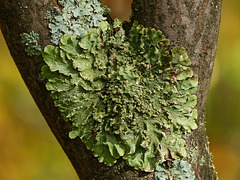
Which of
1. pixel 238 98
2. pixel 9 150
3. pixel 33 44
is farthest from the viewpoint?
pixel 9 150

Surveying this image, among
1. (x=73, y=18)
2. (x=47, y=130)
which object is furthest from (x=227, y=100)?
(x=73, y=18)

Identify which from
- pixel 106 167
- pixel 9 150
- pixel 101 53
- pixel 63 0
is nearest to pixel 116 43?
pixel 101 53

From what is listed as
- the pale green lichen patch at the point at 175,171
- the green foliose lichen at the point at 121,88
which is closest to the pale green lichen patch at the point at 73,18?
the green foliose lichen at the point at 121,88

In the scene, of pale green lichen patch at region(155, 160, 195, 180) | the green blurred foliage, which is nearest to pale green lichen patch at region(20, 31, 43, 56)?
pale green lichen patch at region(155, 160, 195, 180)

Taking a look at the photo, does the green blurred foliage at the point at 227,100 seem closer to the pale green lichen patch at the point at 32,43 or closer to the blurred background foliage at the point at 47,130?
the blurred background foliage at the point at 47,130

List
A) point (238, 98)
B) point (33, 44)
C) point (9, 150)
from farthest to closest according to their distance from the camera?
point (9, 150), point (238, 98), point (33, 44)

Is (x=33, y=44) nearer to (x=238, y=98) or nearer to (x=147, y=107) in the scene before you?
(x=147, y=107)

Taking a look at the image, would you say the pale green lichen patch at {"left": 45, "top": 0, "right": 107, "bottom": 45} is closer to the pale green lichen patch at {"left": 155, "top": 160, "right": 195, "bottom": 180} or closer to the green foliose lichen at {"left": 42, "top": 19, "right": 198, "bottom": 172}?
the green foliose lichen at {"left": 42, "top": 19, "right": 198, "bottom": 172}
